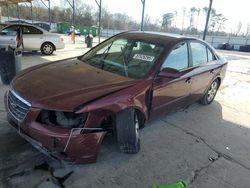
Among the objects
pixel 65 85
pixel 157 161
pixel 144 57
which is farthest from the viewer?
pixel 144 57

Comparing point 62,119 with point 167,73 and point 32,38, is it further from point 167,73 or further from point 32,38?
point 32,38

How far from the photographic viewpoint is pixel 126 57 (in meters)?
3.82

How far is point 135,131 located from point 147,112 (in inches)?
18.5

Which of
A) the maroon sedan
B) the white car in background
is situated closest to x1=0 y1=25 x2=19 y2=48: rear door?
the white car in background

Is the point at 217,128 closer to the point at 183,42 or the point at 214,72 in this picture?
the point at 214,72

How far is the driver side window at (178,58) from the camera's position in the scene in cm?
369

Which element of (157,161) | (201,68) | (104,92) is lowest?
(157,161)

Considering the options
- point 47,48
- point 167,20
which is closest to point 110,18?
point 167,20

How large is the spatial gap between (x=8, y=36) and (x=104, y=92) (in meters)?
8.76

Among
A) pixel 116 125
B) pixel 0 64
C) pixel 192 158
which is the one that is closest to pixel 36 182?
pixel 116 125

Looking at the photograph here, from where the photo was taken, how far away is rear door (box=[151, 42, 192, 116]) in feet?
11.7

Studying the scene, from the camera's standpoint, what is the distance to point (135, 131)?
3119 mm

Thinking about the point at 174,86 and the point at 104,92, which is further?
the point at 174,86

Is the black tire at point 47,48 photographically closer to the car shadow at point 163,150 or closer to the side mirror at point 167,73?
the car shadow at point 163,150
